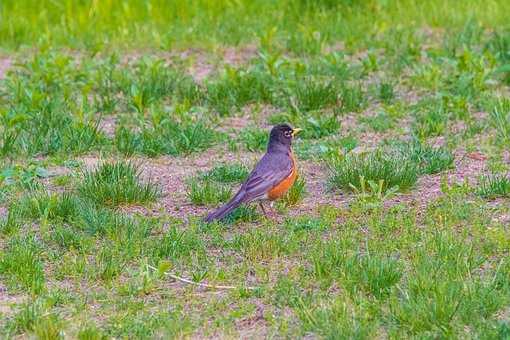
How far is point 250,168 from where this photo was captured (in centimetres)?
887

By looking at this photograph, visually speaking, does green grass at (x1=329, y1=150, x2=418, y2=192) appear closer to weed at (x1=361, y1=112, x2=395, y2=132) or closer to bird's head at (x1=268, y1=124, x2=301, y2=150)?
bird's head at (x1=268, y1=124, x2=301, y2=150)

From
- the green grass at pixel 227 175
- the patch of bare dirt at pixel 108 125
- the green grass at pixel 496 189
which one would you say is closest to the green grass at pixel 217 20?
the patch of bare dirt at pixel 108 125

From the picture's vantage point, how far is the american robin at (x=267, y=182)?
7.67 meters

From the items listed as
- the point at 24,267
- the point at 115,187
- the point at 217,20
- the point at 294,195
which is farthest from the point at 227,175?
the point at 217,20

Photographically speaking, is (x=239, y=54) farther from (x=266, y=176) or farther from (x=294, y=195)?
(x=266, y=176)

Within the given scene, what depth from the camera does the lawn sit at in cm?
616

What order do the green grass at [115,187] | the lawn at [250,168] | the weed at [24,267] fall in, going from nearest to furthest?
1. the lawn at [250,168]
2. the weed at [24,267]
3. the green grass at [115,187]

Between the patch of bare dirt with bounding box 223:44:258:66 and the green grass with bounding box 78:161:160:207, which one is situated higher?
the green grass with bounding box 78:161:160:207

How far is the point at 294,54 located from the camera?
11992mm

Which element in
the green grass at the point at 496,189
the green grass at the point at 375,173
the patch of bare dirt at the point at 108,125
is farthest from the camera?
the patch of bare dirt at the point at 108,125

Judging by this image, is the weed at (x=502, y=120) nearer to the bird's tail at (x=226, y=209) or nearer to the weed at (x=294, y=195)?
the weed at (x=294, y=195)

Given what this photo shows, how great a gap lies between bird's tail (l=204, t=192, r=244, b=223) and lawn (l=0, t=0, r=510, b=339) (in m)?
0.09

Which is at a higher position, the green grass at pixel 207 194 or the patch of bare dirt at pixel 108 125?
the green grass at pixel 207 194

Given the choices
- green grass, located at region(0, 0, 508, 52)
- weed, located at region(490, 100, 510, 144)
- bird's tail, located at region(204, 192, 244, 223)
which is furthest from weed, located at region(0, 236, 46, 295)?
green grass, located at region(0, 0, 508, 52)
